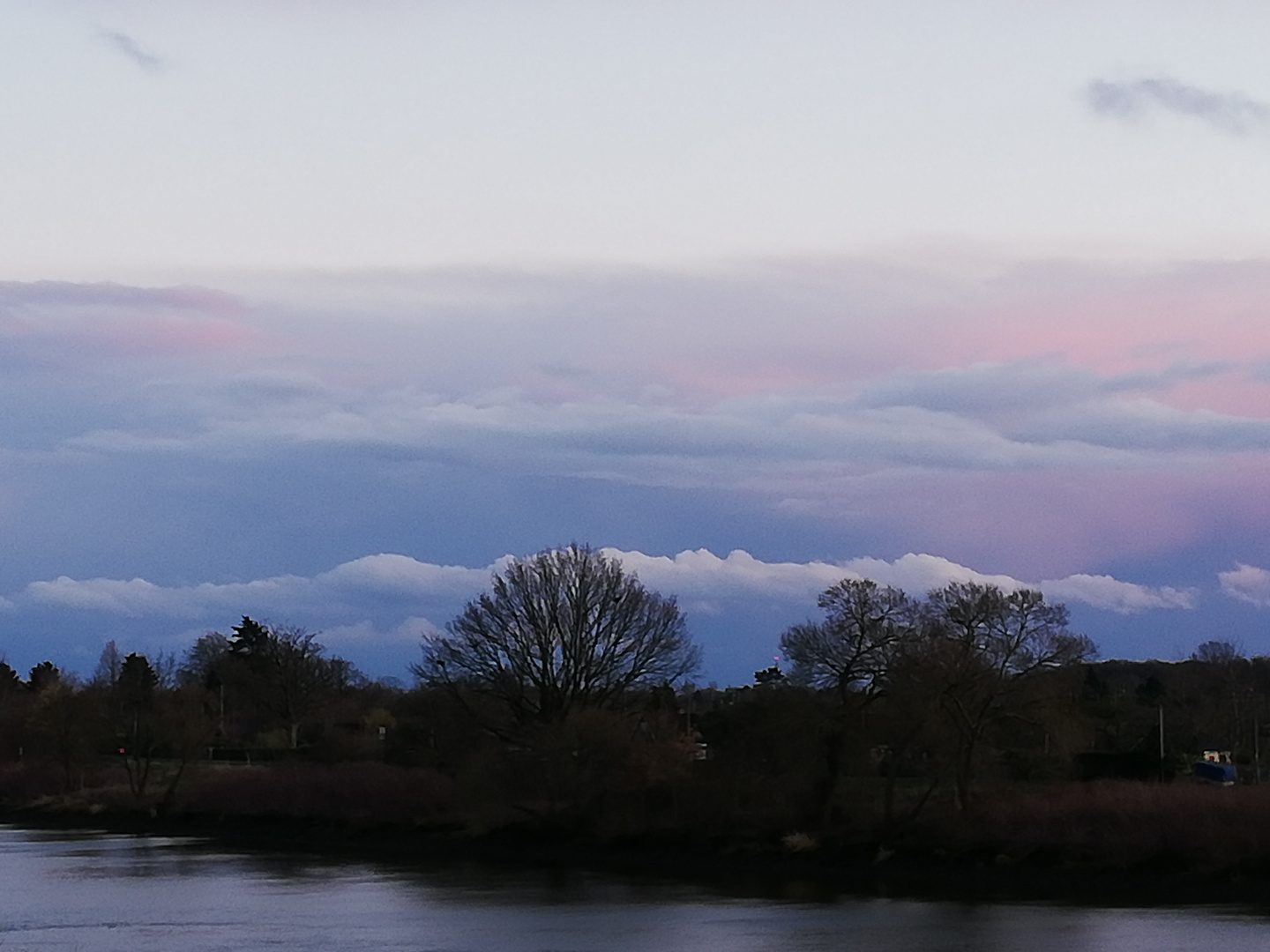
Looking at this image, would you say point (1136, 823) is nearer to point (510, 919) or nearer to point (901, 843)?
point (901, 843)

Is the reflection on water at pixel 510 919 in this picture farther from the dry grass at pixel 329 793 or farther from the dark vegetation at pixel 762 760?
the dry grass at pixel 329 793

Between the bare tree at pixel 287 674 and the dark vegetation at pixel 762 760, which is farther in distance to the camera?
the bare tree at pixel 287 674

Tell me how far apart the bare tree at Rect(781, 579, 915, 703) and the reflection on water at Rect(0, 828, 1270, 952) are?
10725mm

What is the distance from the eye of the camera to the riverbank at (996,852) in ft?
163

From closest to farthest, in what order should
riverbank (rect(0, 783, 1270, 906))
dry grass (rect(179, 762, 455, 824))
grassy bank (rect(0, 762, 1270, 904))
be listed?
riverbank (rect(0, 783, 1270, 906)) < grassy bank (rect(0, 762, 1270, 904)) < dry grass (rect(179, 762, 455, 824))

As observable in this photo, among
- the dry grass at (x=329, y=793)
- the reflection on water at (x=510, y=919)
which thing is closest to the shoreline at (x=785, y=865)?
the dry grass at (x=329, y=793)

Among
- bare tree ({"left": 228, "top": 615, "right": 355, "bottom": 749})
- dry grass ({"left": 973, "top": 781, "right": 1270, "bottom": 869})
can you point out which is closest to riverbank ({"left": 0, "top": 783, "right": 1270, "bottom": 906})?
dry grass ({"left": 973, "top": 781, "right": 1270, "bottom": 869})

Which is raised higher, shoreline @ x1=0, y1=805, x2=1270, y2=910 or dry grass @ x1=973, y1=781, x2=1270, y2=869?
dry grass @ x1=973, y1=781, x2=1270, y2=869

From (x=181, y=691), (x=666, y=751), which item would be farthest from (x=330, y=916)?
(x=181, y=691)

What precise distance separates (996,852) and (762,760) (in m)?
10.3

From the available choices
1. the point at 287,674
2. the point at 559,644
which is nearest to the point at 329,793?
the point at 559,644

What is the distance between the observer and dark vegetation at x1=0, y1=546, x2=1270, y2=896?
179 feet

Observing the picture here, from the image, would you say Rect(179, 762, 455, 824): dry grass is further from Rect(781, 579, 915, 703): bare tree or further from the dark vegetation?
Rect(781, 579, 915, 703): bare tree

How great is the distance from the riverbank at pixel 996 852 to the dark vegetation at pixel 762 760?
0.10m
